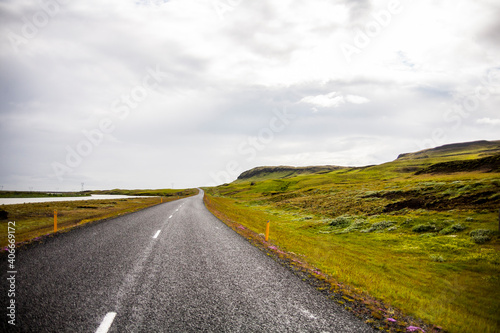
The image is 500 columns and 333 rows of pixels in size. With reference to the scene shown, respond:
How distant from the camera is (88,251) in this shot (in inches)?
373

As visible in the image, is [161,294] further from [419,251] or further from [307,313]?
[419,251]

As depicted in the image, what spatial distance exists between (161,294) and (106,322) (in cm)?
149

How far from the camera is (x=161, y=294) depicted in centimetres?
575

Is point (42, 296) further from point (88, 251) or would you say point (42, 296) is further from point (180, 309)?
point (88, 251)

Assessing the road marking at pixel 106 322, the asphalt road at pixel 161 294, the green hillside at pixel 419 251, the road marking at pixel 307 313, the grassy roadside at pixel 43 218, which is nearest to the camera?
the road marking at pixel 106 322

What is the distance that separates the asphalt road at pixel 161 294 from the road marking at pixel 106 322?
0.02m

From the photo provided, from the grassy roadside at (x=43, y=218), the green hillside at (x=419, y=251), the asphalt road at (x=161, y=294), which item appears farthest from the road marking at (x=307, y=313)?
the grassy roadside at (x=43, y=218)

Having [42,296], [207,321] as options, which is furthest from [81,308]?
[207,321]

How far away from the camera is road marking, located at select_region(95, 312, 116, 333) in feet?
13.6

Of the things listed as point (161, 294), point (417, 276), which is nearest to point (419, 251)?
point (417, 276)

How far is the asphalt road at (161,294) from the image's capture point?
455 centimetres

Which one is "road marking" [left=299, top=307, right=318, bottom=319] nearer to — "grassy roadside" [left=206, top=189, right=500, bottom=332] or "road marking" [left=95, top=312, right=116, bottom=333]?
"grassy roadside" [left=206, top=189, right=500, bottom=332]

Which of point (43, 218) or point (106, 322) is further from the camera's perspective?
point (43, 218)

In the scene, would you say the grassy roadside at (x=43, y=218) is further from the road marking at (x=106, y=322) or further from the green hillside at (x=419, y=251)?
the green hillside at (x=419, y=251)
